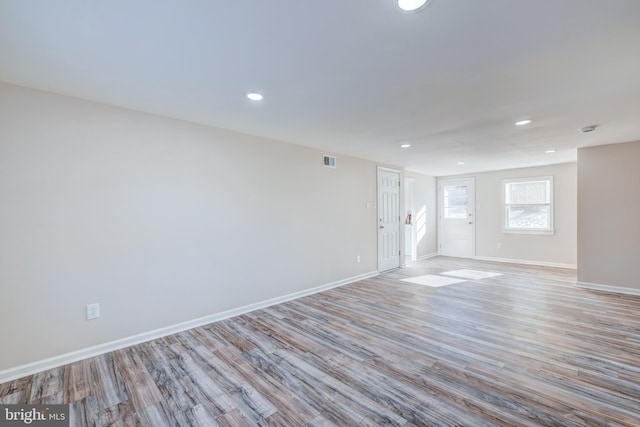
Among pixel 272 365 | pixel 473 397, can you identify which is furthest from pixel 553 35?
pixel 272 365

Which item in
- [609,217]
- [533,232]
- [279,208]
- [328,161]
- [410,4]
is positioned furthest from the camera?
[533,232]

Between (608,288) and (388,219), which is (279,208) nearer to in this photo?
(388,219)

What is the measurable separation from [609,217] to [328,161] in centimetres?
450

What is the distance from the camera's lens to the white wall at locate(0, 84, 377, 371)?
2.29 m

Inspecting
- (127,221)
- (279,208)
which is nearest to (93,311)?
(127,221)

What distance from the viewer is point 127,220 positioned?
2762 mm

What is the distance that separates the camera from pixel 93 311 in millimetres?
2576

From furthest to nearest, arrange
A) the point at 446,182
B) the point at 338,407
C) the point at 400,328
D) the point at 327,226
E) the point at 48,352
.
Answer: the point at 446,182 < the point at 327,226 < the point at 400,328 < the point at 48,352 < the point at 338,407

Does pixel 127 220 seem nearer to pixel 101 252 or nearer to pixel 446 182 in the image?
pixel 101 252

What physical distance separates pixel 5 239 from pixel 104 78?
1.50 m

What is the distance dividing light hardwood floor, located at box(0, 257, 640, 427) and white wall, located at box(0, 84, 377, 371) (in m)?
0.38

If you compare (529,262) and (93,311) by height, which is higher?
(93,311)

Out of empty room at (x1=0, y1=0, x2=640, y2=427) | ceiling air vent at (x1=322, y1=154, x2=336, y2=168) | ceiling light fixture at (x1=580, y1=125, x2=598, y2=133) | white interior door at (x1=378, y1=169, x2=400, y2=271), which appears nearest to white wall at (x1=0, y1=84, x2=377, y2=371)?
empty room at (x1=0, y1=0, x2=640, y2=427)

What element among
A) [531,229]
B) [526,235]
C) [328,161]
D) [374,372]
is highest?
[328,161]
